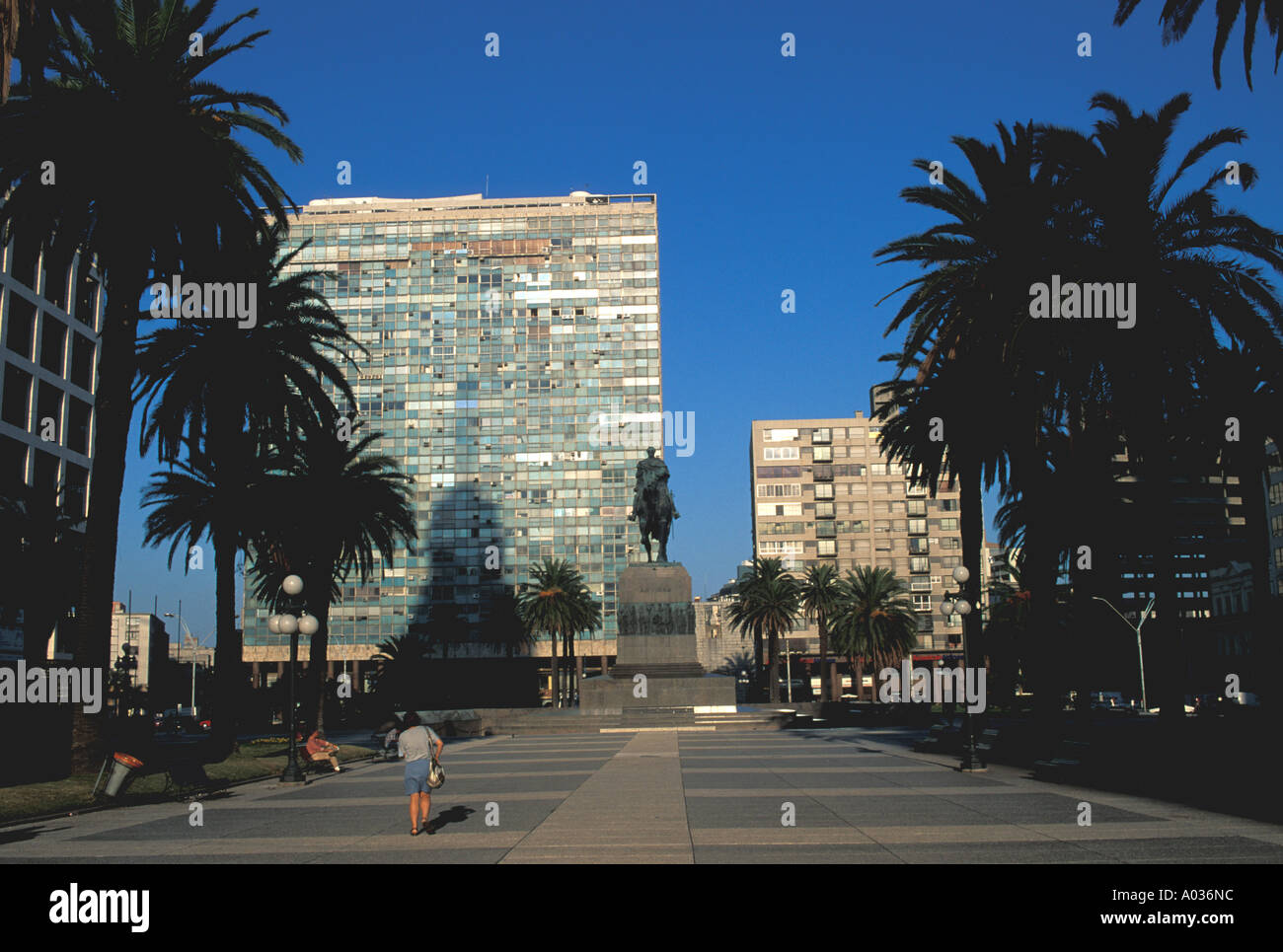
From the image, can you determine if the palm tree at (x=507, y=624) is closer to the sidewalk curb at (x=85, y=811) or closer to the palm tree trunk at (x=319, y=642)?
the palm tree trunk at (x=319, y=642)

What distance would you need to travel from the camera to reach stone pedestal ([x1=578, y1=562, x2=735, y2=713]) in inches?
1604

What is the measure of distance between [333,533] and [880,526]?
9385cm

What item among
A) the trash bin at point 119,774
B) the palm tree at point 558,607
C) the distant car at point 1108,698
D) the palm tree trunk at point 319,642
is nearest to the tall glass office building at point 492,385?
the palm tree at point 558,607

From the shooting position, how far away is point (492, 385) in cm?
11681

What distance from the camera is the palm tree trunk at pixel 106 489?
Result: 880 inches

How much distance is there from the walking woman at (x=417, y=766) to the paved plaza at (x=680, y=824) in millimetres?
301

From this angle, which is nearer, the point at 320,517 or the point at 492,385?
the point at 320,517

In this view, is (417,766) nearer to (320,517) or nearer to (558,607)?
(320,517)

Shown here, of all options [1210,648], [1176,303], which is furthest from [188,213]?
[1210,648]

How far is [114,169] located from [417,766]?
17.1 metres

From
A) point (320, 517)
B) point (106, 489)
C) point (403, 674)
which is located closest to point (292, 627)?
point (106, 489)

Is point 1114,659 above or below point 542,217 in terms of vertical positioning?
below
